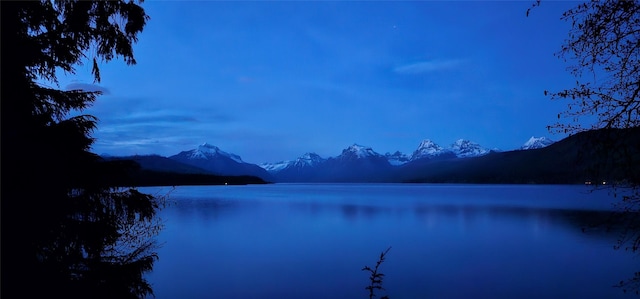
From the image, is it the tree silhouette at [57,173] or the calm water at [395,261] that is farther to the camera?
the calm water at [395,261]

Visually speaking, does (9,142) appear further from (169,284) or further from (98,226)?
(169,284)

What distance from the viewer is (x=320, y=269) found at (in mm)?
21078

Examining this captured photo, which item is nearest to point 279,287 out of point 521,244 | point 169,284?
point 169,284

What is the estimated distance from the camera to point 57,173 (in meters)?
5.12

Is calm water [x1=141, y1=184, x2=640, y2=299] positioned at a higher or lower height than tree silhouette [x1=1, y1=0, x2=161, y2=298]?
lower

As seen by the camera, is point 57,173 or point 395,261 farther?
point 395,261

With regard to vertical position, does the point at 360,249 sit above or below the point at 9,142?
below

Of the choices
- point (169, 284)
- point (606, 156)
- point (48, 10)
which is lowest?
point (169, 284)

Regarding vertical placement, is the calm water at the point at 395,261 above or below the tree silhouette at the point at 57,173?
below

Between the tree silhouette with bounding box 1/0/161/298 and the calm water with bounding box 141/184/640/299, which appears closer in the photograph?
the tree silhouette with bounding box 1/0/161/298

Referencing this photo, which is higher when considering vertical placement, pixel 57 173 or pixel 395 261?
pixel 57 173

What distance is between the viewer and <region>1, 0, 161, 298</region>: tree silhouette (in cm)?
479

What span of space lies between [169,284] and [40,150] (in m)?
15.2

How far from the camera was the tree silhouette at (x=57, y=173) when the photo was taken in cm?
479
